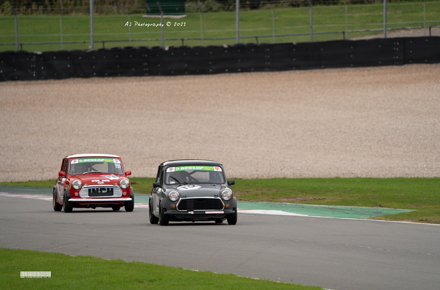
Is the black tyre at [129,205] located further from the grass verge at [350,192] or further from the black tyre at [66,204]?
the grass verge at [350,192]

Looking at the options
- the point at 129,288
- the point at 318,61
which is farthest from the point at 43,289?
the point at 318,61

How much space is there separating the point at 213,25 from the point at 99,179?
40.8m

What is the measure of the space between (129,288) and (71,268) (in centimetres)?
134

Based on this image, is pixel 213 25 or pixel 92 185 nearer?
pixel 92 185

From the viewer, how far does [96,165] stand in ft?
56.7

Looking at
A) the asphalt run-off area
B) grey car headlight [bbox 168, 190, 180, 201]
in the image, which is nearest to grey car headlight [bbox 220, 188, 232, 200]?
grey car headlight [bbox 168, 190, 180, 201]

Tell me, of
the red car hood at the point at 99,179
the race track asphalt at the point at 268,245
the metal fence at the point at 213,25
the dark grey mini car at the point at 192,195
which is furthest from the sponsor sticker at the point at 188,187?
the metal fence at the point at 213,25

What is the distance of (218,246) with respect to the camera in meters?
10.2

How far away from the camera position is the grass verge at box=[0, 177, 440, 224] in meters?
17.3

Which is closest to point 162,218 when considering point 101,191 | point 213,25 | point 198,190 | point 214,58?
point 198,190

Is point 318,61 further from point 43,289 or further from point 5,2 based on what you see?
A: point 43,289

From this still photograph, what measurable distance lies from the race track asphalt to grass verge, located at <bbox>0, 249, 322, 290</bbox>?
22.5 inches

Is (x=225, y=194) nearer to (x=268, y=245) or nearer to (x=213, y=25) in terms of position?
(x=268, y=245)

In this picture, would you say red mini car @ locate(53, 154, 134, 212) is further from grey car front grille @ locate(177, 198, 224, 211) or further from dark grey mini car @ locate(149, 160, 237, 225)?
grey car front grille @ locate(177, 198, 224, 211)
